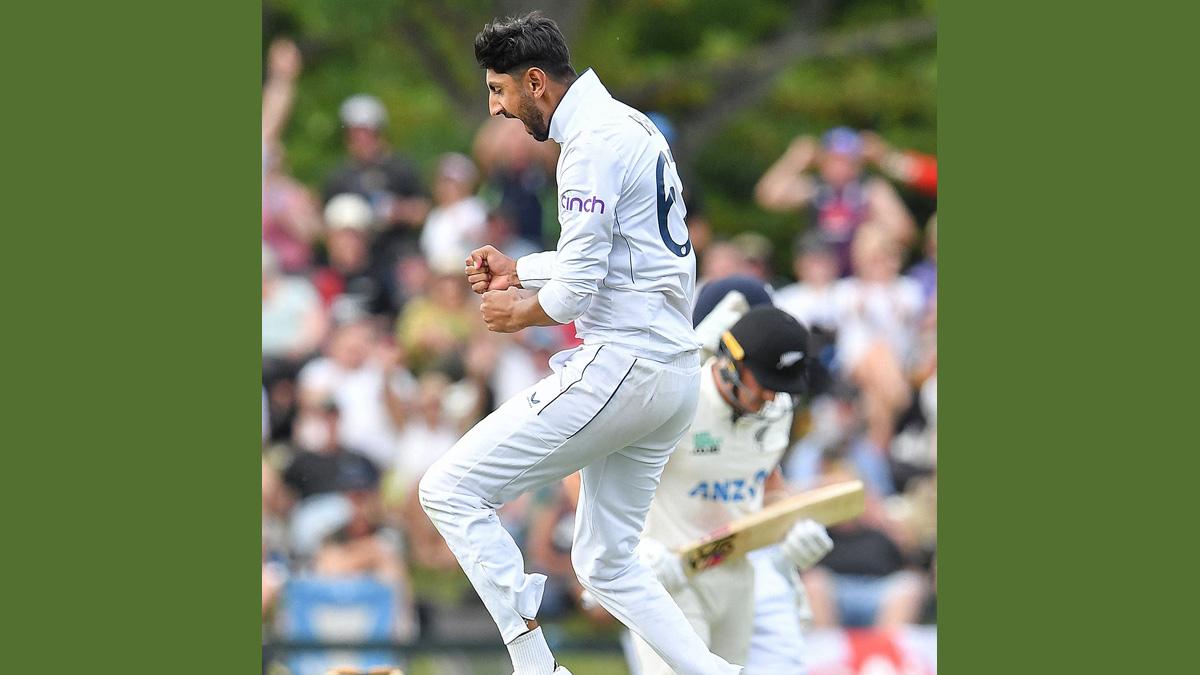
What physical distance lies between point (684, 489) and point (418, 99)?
1088 cm

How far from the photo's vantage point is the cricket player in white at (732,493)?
732cm

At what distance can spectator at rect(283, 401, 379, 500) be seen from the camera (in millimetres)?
11289

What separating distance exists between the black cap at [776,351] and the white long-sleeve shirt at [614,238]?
0.81m

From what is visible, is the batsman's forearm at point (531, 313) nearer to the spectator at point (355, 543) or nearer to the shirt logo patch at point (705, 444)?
the shirt logo patch at point (705, 444)

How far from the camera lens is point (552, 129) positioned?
6328 millimetres

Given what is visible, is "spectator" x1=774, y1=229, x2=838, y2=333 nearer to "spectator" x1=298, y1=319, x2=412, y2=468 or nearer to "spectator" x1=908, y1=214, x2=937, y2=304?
"spectator" x1=908, y1=214, x2=937, y2=304

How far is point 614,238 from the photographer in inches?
247

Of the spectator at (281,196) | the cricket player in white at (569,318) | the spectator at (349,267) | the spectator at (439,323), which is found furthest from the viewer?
the spectator at (281,196)

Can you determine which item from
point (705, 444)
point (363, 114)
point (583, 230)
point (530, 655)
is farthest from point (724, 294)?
point (363, 114)

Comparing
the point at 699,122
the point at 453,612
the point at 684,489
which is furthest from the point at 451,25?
the point at 684,489

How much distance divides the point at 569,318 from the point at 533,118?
83 cm

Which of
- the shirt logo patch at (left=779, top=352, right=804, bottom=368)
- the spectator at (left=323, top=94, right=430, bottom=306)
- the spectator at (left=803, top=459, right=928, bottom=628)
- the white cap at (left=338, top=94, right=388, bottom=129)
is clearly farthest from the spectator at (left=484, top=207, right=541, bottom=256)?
the shirt logo patch at (left=779, top=352, right=804, bottom=368)

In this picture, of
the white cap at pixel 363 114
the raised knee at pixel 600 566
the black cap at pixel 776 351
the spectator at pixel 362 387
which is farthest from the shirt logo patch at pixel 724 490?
the white cap at pixel 363 114

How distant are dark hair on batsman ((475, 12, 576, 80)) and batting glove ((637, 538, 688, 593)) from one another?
7.60 ft
